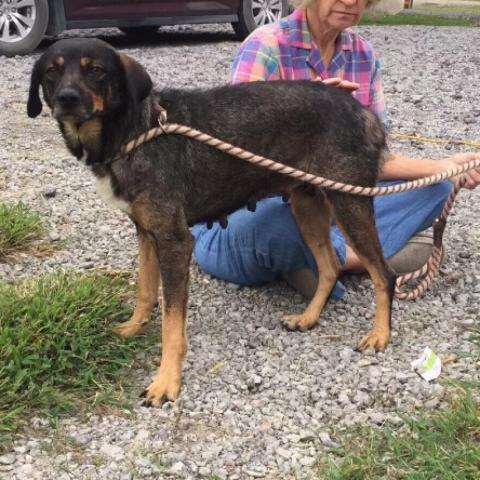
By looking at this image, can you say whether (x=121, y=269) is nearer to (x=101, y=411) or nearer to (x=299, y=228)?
(x=299, y=228)

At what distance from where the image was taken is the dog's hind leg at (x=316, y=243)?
4.09 m

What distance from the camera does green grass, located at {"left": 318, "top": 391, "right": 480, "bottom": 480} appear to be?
108 inches

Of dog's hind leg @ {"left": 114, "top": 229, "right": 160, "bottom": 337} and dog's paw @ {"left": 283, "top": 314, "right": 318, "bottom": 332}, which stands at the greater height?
dog's hind leg @ {"left": 114, "top": 229, "right": 160, "bottom": 337}

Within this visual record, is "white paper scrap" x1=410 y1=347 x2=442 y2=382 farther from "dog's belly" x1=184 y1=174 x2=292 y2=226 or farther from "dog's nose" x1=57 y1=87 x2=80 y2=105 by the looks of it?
"dog's nose" x1=57 y1=87 x2=80 y2=105

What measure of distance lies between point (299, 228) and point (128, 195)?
116 centimetres

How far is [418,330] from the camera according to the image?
4.05 metres

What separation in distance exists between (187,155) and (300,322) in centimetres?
113

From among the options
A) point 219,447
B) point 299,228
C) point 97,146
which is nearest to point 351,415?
point 219,447

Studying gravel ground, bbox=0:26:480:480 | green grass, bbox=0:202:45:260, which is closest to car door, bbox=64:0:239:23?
gravel ground, bbox=0:26:480:480

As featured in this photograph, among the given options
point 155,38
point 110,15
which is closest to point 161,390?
point 110,15

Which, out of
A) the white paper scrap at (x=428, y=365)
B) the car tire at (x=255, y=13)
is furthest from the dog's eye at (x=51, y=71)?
A: the car tire at (x=255, y=13)

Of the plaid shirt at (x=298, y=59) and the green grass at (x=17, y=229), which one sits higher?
the plaid shirt at (x=298, y=59)

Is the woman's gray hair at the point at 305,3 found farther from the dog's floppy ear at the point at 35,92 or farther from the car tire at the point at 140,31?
the car tire at the point at 140,31

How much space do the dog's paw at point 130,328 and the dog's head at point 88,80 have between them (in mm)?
1081
